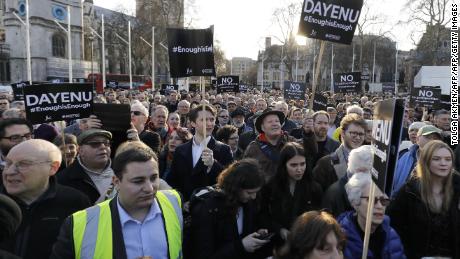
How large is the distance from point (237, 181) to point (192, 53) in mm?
3135

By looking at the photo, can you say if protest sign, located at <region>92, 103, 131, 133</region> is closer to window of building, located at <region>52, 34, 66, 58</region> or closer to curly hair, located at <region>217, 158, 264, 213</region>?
curly hair, located at <region>217, 158, 264, 213</region>

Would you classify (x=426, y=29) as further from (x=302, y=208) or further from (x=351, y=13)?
(x=302, y=208)

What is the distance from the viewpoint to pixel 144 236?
2.48 m

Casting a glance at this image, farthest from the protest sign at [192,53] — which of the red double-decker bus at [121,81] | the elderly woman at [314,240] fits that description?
the red double-decker bus at [121,81]

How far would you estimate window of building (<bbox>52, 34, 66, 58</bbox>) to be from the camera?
176 feet

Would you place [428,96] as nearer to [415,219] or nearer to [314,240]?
[415,219]

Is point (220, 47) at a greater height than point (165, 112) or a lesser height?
greater

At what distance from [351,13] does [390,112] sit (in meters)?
4.04

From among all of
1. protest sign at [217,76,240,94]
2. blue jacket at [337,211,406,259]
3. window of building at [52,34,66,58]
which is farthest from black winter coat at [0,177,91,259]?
window of building at [52,34,66,58]

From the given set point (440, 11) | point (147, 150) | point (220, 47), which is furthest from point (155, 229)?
Result: point (220, 47)

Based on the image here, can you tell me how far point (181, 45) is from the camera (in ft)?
18.9

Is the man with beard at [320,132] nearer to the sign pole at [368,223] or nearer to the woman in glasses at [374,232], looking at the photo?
the woman in glasses at [374,232]

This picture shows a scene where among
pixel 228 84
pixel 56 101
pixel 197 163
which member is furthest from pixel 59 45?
pixel 197 163

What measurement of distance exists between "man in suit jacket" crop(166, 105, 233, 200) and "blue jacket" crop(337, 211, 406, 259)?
6.17 feet
